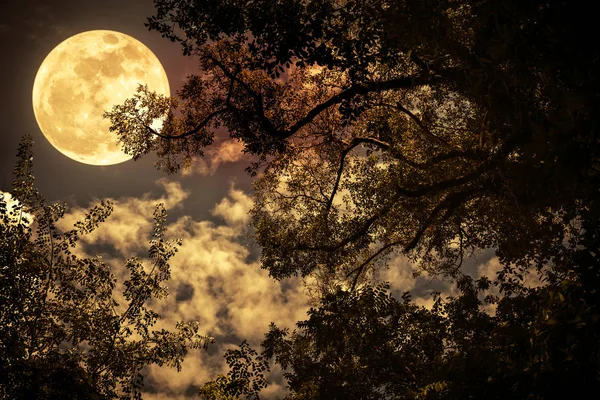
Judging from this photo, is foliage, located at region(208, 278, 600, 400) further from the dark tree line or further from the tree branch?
the tree branch

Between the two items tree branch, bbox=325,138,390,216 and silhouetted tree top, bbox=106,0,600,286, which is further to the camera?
tree branch, bbox=325,138,390,216

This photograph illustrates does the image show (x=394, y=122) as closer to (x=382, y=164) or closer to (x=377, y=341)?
(x=382, y=164)

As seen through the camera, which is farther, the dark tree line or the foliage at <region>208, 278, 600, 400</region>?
the foliage at <region>208, 278, 600, 400</region>

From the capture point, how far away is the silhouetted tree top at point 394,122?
4832mm

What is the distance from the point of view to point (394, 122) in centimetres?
1453

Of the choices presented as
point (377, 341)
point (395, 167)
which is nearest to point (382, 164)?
point (395, 167)

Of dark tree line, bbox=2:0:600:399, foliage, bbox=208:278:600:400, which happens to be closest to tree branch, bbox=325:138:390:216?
dark tree line, bbox=2:0:600:399

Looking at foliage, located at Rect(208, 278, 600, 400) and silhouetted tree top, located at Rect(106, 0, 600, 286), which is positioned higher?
silhouetted tree top, located at Rect(106, 0, 600, 286)

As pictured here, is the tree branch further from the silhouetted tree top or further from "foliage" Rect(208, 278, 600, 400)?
"foliage" Rect(208, 278, 600, 400)

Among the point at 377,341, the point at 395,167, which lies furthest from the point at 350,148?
the point at 377,341

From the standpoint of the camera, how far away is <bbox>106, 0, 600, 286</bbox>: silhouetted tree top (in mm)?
4832

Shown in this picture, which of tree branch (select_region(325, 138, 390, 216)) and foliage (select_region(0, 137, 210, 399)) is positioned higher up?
tree branch (select_region(325, 138, 390, 216))

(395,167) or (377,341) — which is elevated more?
(395,167)

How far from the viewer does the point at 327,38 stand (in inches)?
314
